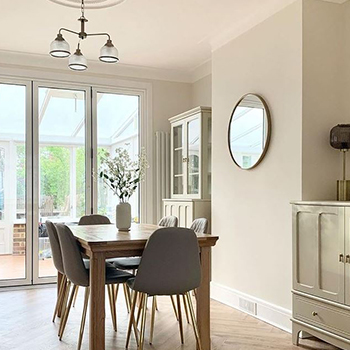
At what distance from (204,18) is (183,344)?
2.86 m

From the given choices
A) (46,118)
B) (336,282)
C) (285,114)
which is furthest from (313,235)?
(46,118)

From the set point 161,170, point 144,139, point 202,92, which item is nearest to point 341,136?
point 202,92

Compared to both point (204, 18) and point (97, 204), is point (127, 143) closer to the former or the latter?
point (97, 204)

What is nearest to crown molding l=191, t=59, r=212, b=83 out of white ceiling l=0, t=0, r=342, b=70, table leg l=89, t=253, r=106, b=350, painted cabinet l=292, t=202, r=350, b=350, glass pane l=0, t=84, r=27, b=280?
white ceiling l=0, t=0, r=342, b=70

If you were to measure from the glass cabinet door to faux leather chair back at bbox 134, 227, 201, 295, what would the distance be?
2.50 m

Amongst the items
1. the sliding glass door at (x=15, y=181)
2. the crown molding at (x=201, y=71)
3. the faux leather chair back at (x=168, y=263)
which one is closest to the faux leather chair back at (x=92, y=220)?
the sliding glass door at (x=15, y=181)

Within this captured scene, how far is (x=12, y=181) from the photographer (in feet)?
17.8

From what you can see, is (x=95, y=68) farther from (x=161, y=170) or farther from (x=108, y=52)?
(x=108, y=52)

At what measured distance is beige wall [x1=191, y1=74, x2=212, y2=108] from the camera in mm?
5727

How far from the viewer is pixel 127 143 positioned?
19.8 ft

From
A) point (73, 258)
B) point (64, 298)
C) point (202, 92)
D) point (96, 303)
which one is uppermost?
point (202, 92)

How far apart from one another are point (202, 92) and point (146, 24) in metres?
1.74

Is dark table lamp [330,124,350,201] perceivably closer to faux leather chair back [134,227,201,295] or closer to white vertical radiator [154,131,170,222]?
faux leather chair back [134,227,201,295]

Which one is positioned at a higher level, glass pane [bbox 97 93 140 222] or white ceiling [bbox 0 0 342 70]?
white ceiling [bbox 0 0 342 70]
